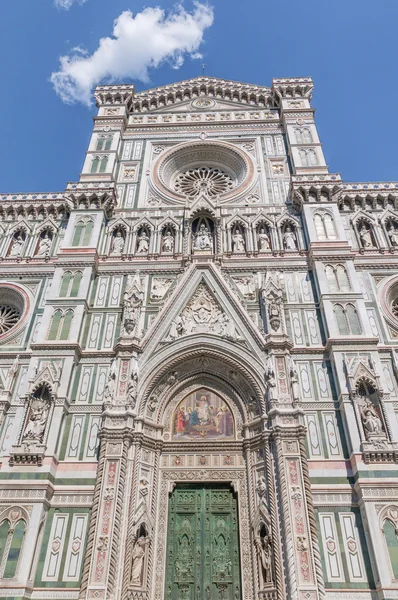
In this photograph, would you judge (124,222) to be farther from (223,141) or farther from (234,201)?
(223,141)

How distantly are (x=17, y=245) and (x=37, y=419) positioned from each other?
7029mm

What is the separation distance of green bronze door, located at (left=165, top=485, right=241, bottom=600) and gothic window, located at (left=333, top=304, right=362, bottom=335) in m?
5.04

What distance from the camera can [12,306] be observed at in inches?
600

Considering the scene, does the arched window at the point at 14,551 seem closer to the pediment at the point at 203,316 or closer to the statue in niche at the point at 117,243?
the pediment at the point at 203,316

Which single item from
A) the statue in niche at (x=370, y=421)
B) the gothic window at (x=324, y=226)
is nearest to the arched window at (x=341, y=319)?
the statue in niche at (x=370, y=421)

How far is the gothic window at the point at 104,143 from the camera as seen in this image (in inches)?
749

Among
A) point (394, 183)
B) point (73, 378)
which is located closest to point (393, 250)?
point (394, 183)

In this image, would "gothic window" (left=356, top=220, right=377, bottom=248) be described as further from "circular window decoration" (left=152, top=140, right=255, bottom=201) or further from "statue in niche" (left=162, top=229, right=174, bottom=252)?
"statue in niche" (left=162, top=229, right=174, bottom=252)

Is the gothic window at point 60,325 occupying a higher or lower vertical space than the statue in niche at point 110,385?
higher

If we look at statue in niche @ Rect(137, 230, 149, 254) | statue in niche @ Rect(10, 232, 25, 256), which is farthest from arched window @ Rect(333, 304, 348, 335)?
statue in niche @ Rect(10, 232, 25, 256)

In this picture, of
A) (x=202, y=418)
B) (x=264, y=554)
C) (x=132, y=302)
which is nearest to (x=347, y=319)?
(x=202, y=418)

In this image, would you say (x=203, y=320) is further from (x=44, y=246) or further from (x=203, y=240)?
(x=44, y=246)

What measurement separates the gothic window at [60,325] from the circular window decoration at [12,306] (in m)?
1.27

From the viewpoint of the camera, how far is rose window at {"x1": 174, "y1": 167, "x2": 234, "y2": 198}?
18.6m
